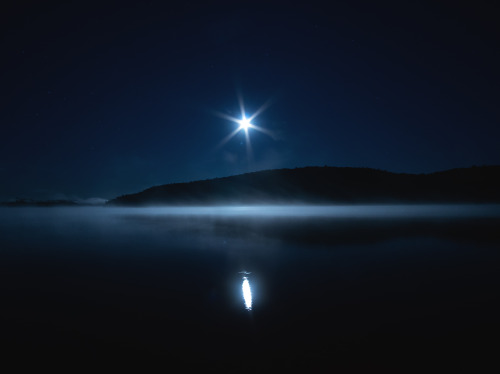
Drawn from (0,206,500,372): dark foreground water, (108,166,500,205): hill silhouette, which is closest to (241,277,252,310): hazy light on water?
(0,206,500,372): dark foreground water

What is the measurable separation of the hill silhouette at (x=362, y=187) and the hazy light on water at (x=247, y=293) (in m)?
175

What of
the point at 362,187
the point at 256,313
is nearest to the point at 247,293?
the point at 256,313

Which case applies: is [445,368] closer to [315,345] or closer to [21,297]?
[315,345]

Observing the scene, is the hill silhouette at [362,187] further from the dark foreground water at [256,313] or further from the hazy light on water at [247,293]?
the hazy light on water at [247,293]

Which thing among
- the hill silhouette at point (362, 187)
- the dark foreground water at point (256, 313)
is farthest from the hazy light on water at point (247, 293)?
the hill silhouette at point (362, 187)

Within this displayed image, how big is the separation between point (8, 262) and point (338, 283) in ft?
40.2

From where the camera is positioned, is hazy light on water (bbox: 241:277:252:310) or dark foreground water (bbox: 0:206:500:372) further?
hazy light on water (bbox: 241:277:252:310)

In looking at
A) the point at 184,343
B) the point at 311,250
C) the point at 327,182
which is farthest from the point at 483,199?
the point at 184,343

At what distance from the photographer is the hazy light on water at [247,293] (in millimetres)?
6621

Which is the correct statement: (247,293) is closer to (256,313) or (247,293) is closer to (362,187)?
(256,313)

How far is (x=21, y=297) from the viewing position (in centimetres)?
731

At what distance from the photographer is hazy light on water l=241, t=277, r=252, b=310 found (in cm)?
662

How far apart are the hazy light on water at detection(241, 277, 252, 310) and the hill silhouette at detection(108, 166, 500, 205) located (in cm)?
17528

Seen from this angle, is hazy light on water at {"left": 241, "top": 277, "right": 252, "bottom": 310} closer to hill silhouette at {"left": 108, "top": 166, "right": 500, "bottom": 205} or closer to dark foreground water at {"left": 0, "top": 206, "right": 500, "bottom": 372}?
dark foreground water at {"left": 0, "top": 206, "right": 500, "bottom": 372}
